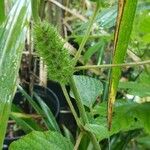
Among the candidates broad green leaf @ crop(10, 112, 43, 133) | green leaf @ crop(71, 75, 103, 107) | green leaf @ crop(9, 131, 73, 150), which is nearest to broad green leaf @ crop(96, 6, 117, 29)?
green leaf @ crop(71, 75, 103, 107)

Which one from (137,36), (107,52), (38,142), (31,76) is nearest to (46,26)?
(38,142)

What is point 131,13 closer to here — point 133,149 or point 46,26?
point 46,26

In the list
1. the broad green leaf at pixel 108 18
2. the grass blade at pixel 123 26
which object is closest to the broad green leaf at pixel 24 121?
the broad green leaf at pixel 108 18

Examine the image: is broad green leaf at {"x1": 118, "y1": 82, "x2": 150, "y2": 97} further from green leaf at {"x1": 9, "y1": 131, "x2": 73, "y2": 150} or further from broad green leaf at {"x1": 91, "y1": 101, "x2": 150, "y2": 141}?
green leaf at {"x1": 9, "y1": 131, "x2": 73, "y2": 150}

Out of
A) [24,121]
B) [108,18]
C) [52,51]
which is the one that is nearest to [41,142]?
[52,51]

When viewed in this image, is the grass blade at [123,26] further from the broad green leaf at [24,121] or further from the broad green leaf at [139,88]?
the broad green leaf at [24,121]

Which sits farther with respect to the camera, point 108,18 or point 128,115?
point 108,18

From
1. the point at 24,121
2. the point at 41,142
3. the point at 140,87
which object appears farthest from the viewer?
the point at 24,121

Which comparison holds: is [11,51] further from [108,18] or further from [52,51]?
[108,18]
